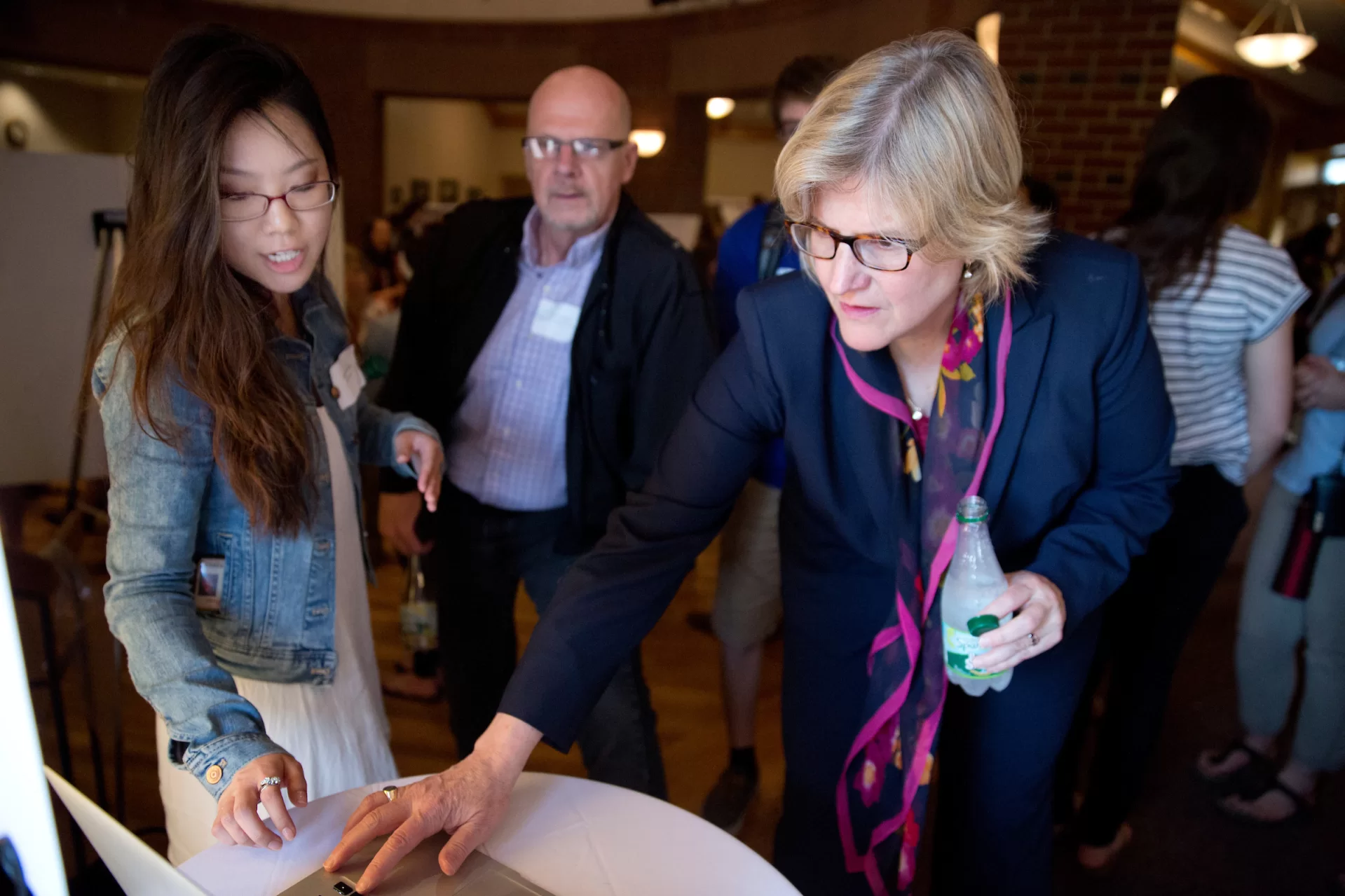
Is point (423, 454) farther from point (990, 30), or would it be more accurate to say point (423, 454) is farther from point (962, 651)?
point (990, 30)

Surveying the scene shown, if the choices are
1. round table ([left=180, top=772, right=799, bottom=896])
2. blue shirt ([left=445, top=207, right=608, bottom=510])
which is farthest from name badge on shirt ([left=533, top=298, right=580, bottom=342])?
round table ([left=180, top=772, right=799, bottom=896])

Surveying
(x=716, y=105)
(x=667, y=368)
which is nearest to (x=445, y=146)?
(x=716, y=105)

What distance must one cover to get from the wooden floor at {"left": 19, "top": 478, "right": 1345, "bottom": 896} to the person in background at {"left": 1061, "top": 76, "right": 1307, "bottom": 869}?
395 mm

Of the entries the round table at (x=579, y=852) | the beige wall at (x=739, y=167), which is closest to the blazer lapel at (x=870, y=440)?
the round table at (x=579, y=852)

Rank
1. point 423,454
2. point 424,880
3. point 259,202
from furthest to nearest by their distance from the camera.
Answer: point 423,454 → point 259,202 → point 424,880

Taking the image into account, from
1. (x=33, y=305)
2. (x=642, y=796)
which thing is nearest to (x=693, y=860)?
(x=642, y=796)

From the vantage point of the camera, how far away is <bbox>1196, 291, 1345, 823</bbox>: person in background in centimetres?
232

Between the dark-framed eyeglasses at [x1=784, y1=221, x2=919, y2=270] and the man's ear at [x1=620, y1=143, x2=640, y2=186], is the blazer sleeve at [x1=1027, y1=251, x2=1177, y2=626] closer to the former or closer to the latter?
the dark-framed eyeglasses at [x1=784, y1=221, x2=919, y2=270]

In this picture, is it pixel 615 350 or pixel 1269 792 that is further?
pixel 1269 792

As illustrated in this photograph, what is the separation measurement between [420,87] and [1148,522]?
8.49 metres

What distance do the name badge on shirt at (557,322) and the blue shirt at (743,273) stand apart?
45 cm

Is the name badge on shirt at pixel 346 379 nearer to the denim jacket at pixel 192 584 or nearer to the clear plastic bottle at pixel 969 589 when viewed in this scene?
the denim jacket at pixel 192 584

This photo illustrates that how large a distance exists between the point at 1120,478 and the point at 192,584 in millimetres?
1302

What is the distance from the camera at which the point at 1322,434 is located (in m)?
2.35
